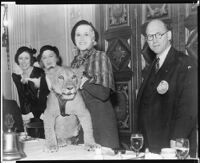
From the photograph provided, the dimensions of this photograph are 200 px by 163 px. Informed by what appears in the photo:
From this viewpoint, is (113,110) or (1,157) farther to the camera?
(113,110)

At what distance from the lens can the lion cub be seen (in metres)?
2.49

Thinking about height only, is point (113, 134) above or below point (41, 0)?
below

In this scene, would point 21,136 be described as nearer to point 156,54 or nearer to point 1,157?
point 1,157

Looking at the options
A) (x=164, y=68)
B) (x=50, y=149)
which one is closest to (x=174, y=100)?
(x=164, y=68)

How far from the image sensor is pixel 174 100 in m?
2.40

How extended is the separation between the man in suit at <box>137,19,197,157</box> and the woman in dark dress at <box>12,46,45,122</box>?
0.71 metres

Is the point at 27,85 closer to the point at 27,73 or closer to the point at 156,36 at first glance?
the point at 27,73

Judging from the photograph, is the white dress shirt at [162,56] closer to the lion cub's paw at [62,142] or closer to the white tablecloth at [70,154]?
the white tablecloth at [70,154]

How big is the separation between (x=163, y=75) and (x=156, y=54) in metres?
0.15

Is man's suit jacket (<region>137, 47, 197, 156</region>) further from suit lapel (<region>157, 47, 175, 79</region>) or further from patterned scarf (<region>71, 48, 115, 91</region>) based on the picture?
patterned scarf (<region>71, 48, 115, 91</region>)

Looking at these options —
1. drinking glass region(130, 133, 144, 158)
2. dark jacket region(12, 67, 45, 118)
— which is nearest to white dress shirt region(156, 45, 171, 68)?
drinking glass region(130, 133, 144, 158)

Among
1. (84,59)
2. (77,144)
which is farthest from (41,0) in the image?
(77,144)

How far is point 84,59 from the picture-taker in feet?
8.19

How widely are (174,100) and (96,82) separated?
53 cm
